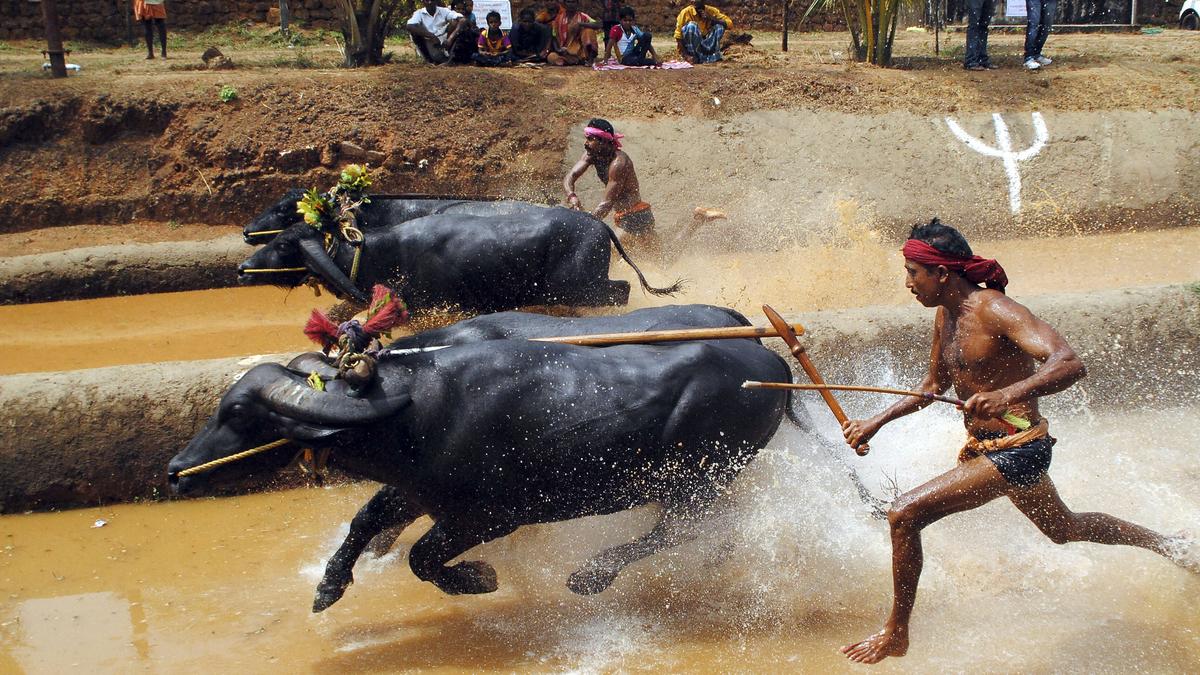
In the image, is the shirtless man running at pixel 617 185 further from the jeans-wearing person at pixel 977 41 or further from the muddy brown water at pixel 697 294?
the jeans-wearing person at pixel 977 41

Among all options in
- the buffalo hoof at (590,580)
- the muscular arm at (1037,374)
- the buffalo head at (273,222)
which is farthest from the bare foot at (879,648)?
the buffalo head at (273,222)

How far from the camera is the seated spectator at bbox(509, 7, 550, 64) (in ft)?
47.4

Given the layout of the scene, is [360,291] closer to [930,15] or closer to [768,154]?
[768,154]

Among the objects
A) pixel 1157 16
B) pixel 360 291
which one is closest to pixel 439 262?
pixel 360 291

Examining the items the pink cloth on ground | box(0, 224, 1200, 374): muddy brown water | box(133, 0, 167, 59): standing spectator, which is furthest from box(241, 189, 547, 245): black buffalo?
box(133, 0, 167, 59): standing spectator

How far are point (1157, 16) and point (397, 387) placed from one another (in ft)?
60.7

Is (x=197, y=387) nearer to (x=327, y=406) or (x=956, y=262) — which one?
(x=327, y=406)

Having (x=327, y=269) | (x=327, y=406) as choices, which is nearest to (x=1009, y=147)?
(x=327, y=269)

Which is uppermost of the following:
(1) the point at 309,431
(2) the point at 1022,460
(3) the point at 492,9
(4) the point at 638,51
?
(3) the point at 492,9

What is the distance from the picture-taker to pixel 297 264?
7129mm

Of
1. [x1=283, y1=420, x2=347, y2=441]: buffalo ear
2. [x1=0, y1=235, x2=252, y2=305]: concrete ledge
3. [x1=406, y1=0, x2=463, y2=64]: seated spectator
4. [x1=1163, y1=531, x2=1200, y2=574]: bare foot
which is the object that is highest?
[x1=406, y1=0, x2=463, y2=64]: seated spectator

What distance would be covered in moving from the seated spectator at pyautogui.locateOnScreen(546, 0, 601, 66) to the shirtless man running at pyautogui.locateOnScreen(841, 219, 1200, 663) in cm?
1057

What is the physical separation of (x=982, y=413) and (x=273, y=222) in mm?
4947

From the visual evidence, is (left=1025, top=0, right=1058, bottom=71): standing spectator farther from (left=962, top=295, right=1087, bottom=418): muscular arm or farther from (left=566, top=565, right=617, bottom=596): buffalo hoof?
(left=566, top=565, right=617, bottom=596): buffalo hoof
